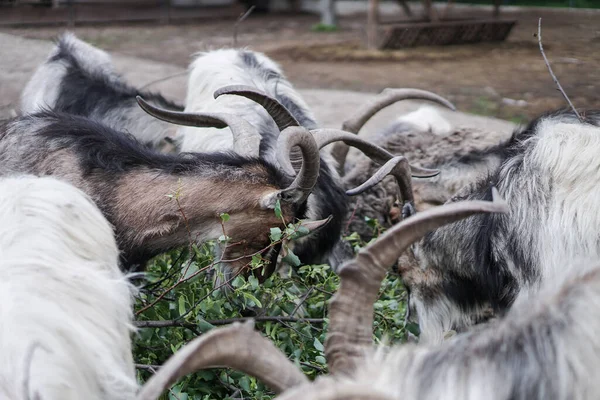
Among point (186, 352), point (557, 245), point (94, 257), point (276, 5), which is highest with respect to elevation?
point (186, 352)

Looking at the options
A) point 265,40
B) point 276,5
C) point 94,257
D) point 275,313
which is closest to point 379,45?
point 265,40

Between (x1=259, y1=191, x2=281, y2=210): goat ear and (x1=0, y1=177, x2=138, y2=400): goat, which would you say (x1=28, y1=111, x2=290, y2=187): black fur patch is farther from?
(x1=0, y1=177, x2=138, y2=400): goat

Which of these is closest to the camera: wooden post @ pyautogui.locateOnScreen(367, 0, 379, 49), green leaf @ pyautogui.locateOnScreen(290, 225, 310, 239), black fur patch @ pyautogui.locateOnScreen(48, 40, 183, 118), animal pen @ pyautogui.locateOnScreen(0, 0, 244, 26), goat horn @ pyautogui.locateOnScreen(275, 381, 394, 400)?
goat horn @ pyautogui.locateOnScreen(275, 381, 394, 400)

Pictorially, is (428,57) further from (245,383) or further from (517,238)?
(245,383)

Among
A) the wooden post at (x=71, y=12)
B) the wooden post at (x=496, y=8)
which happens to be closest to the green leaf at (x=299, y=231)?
the wooden post at (x=496, y=8)

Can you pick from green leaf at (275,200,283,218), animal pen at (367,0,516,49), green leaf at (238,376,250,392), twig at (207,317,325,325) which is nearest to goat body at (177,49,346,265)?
green leaf at (275,200,283,218)

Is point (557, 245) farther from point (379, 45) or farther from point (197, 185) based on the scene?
point (379, 45)

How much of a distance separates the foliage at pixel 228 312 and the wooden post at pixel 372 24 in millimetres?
11451

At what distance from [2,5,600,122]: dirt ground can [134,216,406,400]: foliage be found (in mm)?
2993

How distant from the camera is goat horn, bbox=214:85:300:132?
432 centimetres

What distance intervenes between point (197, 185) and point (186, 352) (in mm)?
1893

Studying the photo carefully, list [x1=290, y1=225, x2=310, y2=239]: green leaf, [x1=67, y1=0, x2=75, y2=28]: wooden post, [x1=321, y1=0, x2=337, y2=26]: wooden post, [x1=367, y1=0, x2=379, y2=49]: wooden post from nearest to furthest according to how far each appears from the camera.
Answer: [x1=290, y1=225, x2=310, y2=239]: green leaf < [x1=367, y1=0, x2=379, y2=49]: wooden post < [x1=67, y1=0, x2=75, y2=28]: wooden post < [x1=321, y1=0, x2=337, y2=26]: wooden post

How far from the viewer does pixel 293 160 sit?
4.60m

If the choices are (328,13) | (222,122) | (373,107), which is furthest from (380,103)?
(328,13)
